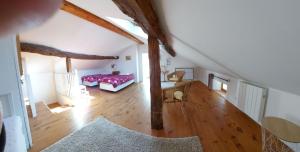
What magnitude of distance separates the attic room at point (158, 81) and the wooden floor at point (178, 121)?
0.7 inches

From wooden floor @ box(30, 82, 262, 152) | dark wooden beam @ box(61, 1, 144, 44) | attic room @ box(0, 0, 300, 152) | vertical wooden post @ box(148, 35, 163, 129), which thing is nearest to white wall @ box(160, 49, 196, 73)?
attic room @ box(0, 0, 300, 152)

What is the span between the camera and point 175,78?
19.7ft

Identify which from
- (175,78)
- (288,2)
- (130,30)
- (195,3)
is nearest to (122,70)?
(175,78)

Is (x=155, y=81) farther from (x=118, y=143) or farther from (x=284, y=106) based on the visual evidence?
(x=284, y=106)

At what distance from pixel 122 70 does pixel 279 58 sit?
6.81m

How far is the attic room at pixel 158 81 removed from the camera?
850 millimetres

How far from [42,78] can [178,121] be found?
14.6ft

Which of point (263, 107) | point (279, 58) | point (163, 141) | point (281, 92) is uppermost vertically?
point (279, 58)

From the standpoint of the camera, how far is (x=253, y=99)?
2801 millimetres

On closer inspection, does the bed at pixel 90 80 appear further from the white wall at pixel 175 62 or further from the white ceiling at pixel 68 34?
the white wall at pixel 175 62

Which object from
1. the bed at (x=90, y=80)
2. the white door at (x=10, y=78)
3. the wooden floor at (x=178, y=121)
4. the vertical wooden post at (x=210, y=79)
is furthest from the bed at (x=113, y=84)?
the white door at (x=10, y=78)

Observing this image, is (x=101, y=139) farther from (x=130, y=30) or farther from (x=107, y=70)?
(x=107, y=70)

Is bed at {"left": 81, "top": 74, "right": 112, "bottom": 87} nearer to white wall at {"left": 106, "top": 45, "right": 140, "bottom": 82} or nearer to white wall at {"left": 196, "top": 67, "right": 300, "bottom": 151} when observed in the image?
white wall at {"left": 106, "top": 45, "right": 140, "bottom": 82}

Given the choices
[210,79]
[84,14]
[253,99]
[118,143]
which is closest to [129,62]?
[210,79]
